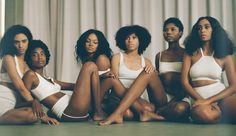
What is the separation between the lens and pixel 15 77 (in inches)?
57.6

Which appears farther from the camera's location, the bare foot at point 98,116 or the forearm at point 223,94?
the bare foot at point 98,116

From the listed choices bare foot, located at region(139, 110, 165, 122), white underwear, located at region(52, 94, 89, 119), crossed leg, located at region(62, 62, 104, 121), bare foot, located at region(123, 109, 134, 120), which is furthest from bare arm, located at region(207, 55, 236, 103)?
white underwear, located at region(52, 94, 89, 119)

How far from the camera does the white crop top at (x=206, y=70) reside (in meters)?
1.48

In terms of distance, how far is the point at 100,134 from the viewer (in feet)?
3.82

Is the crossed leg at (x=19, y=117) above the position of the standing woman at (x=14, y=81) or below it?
below

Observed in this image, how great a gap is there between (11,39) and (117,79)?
460 millimetres

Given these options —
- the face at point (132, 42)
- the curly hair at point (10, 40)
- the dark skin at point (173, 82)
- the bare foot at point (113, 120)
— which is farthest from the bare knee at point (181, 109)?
the curly hair at point (10, 40)

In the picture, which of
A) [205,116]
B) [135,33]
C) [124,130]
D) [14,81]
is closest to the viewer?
[124,130]

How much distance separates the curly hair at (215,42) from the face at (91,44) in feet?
1.28

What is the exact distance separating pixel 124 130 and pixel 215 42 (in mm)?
547

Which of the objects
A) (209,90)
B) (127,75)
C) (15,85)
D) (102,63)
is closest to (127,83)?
(127,75)

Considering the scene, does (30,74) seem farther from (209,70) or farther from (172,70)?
(209,70)

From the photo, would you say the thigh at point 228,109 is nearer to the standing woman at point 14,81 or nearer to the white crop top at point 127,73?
the white crop top at point 127,73

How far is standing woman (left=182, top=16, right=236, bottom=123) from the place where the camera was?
1.41 metres
